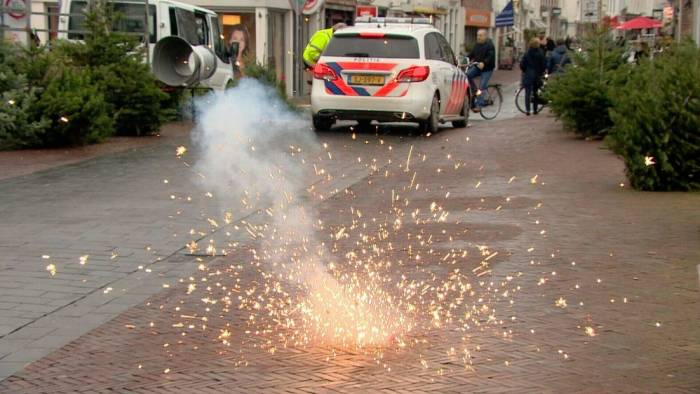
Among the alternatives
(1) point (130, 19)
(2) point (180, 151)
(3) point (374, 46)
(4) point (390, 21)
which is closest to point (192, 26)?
(1) point (130, 19)

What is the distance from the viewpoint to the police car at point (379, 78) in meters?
16.7

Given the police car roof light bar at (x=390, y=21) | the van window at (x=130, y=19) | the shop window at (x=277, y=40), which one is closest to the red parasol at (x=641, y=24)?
the shop window at (x=277, y=40)

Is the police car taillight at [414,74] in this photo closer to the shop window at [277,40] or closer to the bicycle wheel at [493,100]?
the bicycle wheel at [493,100]

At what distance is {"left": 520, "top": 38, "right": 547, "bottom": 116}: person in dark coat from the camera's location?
22750 millimetres

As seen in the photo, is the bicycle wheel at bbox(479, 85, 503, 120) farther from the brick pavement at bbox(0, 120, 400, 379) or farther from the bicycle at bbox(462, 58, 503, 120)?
the brick pavement at bbox(0, 120, 400, 379)

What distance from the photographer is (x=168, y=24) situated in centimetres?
2172

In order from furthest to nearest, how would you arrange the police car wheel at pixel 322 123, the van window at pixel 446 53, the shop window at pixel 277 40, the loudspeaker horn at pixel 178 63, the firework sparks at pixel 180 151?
the shop window at pixel 277 40 → the van window at pixel 446 53 → the police car wheel at pixel 322 123 → the loudspeaker horn at pixel 178 63 → the firework sparks at pixel 180 151

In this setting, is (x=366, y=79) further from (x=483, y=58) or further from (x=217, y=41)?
(x=217, y=41)

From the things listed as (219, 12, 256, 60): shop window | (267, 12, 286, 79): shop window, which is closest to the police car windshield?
(219, 12, 256, 60): shop window

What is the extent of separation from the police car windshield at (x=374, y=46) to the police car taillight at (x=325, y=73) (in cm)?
25

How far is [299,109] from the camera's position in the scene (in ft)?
74.9

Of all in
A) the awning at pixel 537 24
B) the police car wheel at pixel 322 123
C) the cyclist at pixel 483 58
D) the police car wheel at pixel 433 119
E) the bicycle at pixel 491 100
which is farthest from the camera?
the awning at pixel 537 24

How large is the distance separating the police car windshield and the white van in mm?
4248

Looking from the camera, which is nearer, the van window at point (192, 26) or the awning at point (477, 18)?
the van window at point (192, 26)
